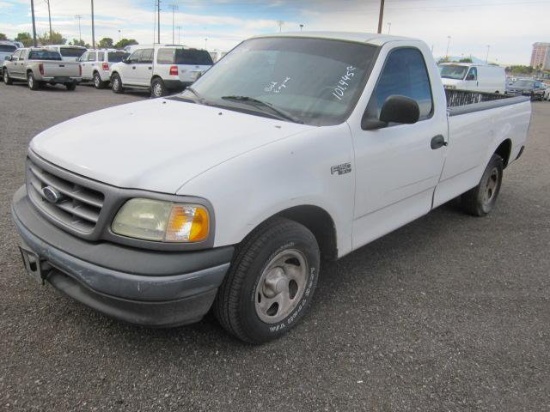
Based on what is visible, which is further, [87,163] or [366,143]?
[366,143]

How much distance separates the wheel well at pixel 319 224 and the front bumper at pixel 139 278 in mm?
569

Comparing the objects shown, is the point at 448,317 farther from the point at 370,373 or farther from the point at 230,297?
the point at 230,297

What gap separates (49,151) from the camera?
2801 mm

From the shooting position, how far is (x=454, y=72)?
21.9 m

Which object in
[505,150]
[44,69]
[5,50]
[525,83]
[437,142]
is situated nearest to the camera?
[437,142]

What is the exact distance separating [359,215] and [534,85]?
3556 centimetres

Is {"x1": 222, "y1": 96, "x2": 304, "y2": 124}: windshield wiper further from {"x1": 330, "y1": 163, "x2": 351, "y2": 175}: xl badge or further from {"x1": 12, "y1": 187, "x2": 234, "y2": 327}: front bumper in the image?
{"x1": 12, "y1": 187, "x2": 234, "y2": 327}: front bumper

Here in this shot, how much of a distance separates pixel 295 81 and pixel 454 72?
20.8m

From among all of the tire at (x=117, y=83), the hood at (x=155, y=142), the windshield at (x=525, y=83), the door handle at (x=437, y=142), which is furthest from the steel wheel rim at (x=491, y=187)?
the windshield at (x=525, y=83)

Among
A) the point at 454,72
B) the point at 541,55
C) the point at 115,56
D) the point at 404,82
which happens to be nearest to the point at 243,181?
the point at 404,82

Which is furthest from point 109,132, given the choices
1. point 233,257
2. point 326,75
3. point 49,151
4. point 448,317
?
point 448,317

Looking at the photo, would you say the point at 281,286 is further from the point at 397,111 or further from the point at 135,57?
the point at 135,57

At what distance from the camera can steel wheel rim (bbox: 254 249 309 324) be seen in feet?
9.18

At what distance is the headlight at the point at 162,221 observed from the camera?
2.30 m
